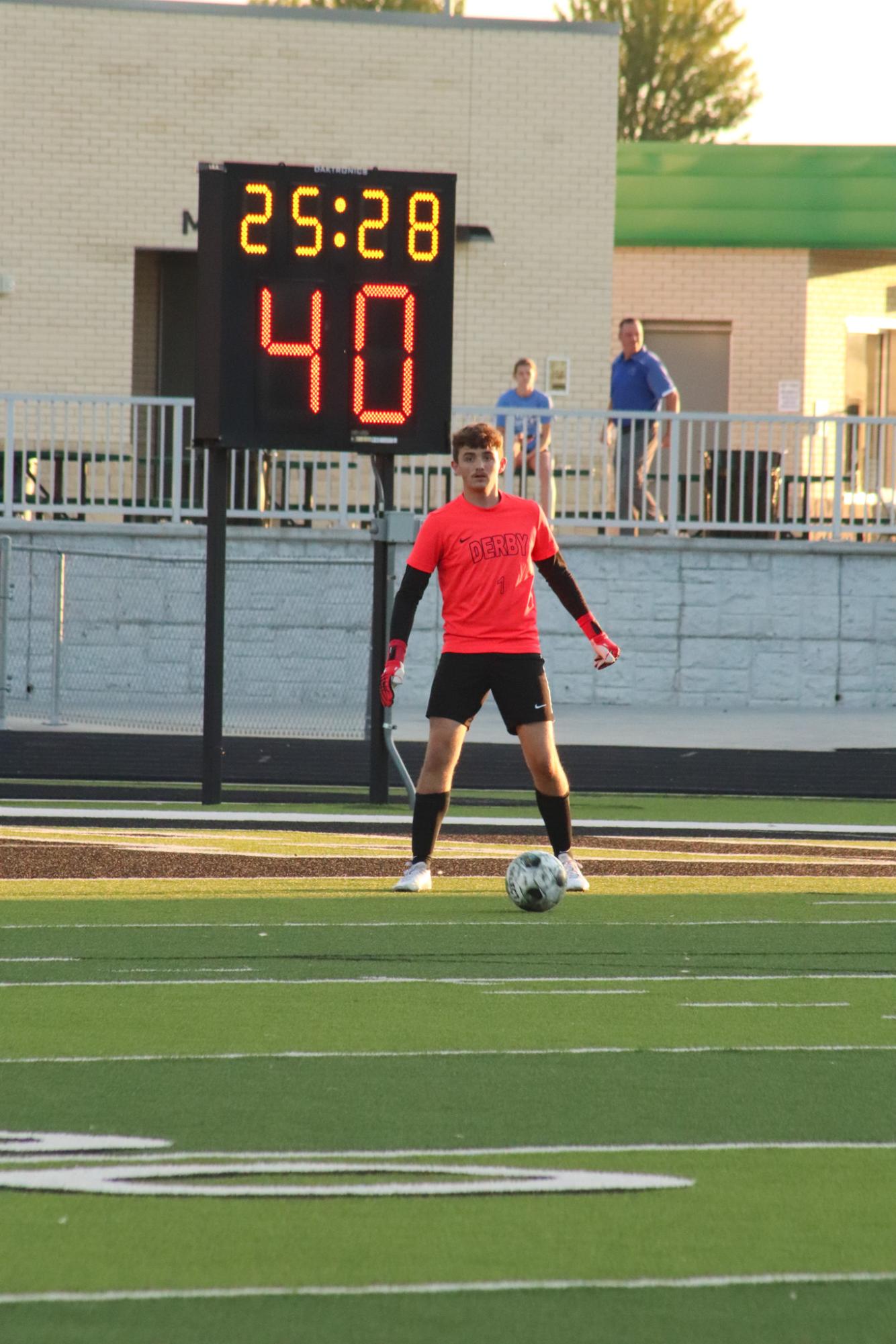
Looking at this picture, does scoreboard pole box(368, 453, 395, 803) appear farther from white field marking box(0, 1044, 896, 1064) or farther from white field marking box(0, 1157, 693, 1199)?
white field marking box(0, 1157, 693, 1199)

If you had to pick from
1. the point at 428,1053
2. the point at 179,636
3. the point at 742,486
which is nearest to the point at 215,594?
the point at 428,1053

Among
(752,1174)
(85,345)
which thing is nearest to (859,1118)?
(752,1174)

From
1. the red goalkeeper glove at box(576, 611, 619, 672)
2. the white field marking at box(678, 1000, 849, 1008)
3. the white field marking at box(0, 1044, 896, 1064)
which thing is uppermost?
the red goalkeeper glove at box(576, 611, 619, 672)

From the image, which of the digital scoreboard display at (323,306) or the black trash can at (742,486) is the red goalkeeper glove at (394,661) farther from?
the black trash can at (742,486)

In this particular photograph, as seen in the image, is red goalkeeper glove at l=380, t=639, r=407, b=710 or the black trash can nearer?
red goalkeeper glove at l=380, t=639, r=407, b=710

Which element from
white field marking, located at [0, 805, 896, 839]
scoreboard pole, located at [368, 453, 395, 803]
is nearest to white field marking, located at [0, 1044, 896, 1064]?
white field marking, located at [0, 805, 896, 839]

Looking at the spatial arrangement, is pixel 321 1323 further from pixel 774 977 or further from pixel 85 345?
pixel 85 345

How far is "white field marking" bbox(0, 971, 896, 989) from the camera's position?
7.36 meters

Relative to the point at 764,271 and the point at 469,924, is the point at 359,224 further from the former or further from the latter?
the point at 764,271

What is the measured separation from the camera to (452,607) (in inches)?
370

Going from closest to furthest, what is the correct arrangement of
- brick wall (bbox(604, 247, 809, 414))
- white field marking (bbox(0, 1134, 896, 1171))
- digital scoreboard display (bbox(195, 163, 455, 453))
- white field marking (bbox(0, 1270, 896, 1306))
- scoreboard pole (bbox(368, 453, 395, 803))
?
white field marking (bbox(0, 1270, 896, 1306)) < white field marking (bbox(0, 1134, 896, 1171)) < digital scoreboard display (bbox(195, 163, 455, 453)) < scoreboard pole (bbox(368, 453, 395, 803)) < brick wall (bbox(604, 247, 809, 414))

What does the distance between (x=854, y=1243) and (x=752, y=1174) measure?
54 centimetres

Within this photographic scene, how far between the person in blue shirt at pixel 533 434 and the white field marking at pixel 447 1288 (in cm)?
1698

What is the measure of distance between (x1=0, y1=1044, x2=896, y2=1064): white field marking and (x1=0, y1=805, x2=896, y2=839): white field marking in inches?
242
